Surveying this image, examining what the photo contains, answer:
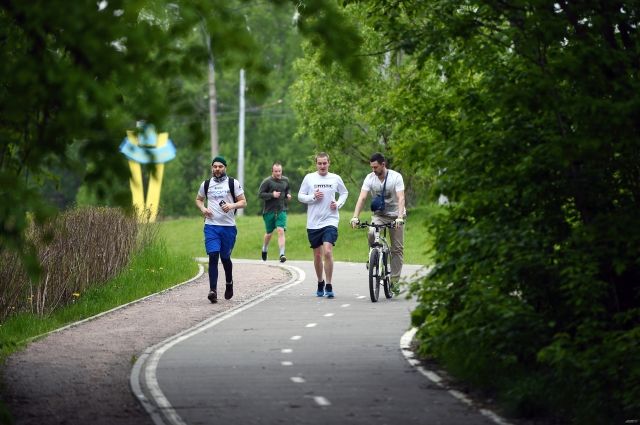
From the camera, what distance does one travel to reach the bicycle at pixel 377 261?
1873cm

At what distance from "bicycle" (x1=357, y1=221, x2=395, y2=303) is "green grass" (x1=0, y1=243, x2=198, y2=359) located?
3.56 meters

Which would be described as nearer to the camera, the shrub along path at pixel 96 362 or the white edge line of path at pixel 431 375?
the white edge line of path at pixel 431 375

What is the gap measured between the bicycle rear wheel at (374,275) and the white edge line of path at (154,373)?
63.7 inches

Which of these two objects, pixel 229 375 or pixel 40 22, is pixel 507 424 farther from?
pixel 40 22

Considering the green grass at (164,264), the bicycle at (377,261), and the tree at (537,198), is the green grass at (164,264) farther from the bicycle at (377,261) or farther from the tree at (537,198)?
the tree at (537,198)

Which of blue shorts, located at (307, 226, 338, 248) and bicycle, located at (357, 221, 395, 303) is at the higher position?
blue shorts, located at (307, 226, 338, 248)

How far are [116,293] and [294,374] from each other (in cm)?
945

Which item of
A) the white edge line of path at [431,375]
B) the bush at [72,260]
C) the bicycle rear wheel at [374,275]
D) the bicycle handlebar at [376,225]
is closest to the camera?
the white edge line of path at [431,375]

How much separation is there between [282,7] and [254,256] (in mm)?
31043

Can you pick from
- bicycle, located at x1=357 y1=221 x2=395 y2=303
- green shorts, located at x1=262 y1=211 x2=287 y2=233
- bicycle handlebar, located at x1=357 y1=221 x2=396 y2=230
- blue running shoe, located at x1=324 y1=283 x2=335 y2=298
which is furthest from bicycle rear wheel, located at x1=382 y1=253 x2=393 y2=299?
green shorts, located at x1=262 y1=211 x2=287 y2=233

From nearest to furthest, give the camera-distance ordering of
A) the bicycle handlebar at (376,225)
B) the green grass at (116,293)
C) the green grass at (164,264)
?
the green grass at (116,293), the green grass at (164,264), the bicycle handlebar at (376,225)

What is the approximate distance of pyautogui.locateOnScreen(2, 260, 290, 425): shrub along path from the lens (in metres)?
10.3

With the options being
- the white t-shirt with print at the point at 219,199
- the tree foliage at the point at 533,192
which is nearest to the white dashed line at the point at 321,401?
the tree foliage at the point at 533,192

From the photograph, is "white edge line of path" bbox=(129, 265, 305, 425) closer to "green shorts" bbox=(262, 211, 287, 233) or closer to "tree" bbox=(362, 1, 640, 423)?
"tree" bbox=(362, 1, 640, 423)
